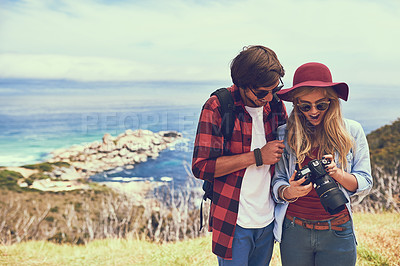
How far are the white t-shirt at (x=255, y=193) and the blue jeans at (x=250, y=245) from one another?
2.3 inches

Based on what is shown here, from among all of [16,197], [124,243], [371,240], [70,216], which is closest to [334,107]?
[371,240]

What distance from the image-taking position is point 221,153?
8.76 ft

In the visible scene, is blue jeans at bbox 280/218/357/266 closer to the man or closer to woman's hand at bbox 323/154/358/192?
the man

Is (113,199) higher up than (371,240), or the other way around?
(371,240)

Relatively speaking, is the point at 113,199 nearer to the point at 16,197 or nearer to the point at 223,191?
the point at 16,197

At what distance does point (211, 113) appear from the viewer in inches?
102

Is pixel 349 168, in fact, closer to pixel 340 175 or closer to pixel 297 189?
pixel 340 175

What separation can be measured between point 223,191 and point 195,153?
350mm

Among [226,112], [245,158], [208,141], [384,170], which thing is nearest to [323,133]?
[245,158]

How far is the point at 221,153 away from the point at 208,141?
0.14 metres

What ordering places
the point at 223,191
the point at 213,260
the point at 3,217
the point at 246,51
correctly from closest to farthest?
1. the point at 246,51
2. the point at 223,191
3. the point at 213,260
4. the point at 3,217

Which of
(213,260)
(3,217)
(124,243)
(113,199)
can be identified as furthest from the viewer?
(113,199)

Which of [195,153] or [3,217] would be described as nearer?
[195,153]

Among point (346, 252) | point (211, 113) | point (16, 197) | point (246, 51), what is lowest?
point (16, 197)
